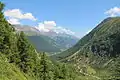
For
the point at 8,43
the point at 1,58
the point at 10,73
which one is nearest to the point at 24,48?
the point at 8,43

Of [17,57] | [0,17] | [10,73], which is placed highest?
[0,17]

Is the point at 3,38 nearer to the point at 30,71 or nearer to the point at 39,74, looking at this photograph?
the point at 30,71

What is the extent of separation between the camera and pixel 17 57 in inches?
2788

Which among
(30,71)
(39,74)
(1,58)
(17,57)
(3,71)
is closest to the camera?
(3,71)

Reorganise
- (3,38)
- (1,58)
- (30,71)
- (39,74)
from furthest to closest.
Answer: (39,74) < (30,71) < (3,38) < (1,58)

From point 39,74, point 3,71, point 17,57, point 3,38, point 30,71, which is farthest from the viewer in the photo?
point 39,74

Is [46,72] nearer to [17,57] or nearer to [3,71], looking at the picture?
[17,57]

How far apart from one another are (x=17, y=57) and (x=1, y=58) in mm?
13505

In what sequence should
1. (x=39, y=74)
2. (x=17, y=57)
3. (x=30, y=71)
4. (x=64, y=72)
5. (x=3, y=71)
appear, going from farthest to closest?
1. (x=64, y=72)
2. (x=39, y=74)
3. (x=30, y=71)
4. (x=17, y=57)
5. (x=3, y=71)

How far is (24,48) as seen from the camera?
73062 millimetres

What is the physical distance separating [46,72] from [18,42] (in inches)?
744

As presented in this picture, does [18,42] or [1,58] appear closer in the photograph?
[1,58]

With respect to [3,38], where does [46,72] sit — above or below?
below

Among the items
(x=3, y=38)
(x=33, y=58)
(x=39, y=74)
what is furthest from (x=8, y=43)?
(x=39, y=74)
